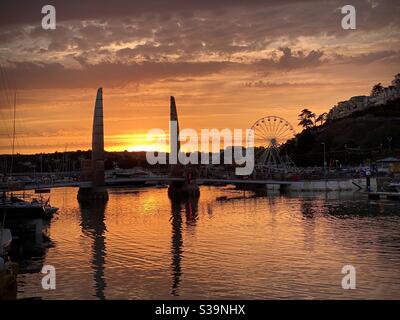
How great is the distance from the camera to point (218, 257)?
31.1 m

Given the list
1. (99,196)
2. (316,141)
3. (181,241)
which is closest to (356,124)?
(316,141)

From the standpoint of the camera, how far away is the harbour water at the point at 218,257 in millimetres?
22922

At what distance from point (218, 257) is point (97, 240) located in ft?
40.6

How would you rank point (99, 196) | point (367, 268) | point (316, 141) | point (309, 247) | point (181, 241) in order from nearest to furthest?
1. point (367, 268)
2. point (309, 247)
3. point (181, 241)
4. point (99, 196)
5. point (316, 141)

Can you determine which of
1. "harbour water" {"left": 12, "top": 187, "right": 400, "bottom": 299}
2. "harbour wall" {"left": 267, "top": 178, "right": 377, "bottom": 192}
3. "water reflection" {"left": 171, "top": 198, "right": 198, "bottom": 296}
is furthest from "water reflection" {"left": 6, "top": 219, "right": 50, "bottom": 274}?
"harbour wall" {"left": 267, "top": 178, "right": 377, "bottom": 192}

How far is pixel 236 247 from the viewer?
1369 inches

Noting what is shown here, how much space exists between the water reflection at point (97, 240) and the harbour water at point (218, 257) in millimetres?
74

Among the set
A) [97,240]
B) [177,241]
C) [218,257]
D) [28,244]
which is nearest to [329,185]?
[177,241]

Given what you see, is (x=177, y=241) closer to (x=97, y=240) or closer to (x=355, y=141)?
(x=97, y=240)

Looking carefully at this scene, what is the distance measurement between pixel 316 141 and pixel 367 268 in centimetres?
14568
